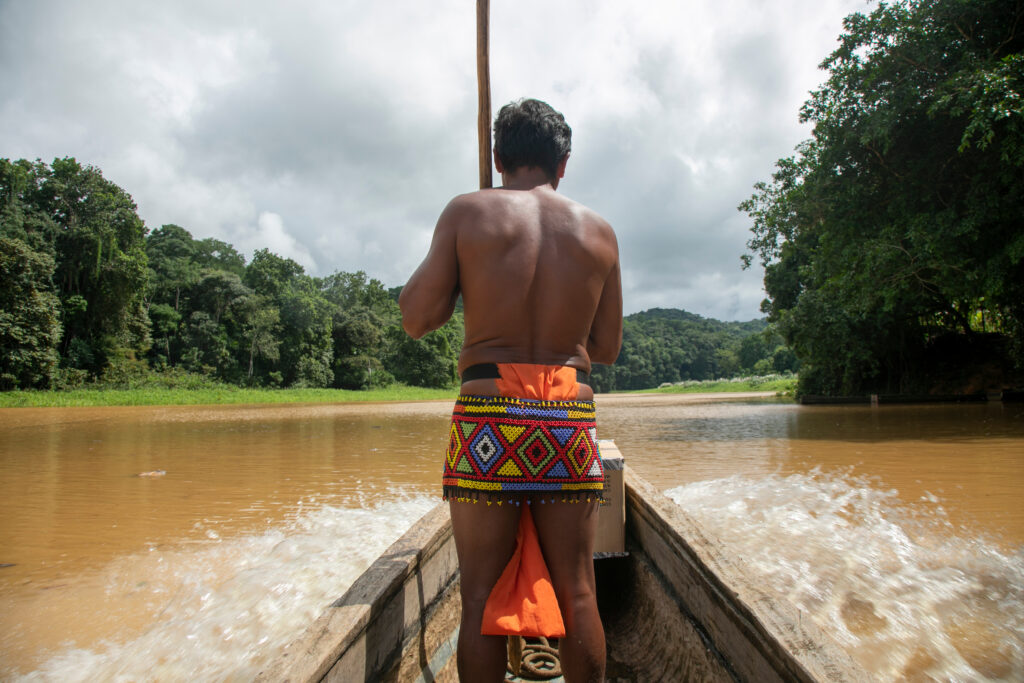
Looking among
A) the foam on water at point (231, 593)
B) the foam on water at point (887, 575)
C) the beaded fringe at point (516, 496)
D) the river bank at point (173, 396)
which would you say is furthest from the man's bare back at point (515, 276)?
the river bank at point (173, 396)

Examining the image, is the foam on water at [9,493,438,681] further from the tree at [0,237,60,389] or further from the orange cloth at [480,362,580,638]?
the tree at [0,237,60,389]

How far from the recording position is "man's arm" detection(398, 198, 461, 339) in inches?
56.4

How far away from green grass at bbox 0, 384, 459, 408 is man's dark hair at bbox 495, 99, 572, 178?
1051 inches

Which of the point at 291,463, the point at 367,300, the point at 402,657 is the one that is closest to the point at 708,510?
the point at 402,657

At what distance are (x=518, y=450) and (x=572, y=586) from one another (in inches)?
14.0

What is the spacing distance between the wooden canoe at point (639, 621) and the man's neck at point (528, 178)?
3.76 ft

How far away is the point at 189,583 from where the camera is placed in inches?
124

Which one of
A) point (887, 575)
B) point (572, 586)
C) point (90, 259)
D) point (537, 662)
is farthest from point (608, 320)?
point (90, 259)

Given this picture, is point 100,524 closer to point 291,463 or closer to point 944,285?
point 291,463

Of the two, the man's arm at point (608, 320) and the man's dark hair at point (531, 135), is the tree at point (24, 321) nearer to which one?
the man's dark hair at point (531, 135)

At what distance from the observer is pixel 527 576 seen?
1.39 meters

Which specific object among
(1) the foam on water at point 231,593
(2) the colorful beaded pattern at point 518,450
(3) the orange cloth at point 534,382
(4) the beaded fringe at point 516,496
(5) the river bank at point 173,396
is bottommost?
(1) the foam on water at point 231,593

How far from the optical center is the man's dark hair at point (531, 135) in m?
1.56

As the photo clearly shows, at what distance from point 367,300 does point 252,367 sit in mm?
14362
